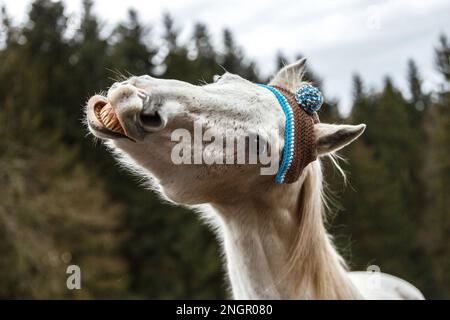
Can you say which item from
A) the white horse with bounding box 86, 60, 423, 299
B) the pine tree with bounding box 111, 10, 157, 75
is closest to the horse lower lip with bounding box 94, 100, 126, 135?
the white horse with bounding box 86, 60, 423, 299

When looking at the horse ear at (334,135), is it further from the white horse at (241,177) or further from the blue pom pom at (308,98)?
Answer: the blue pom pom at (308,98)

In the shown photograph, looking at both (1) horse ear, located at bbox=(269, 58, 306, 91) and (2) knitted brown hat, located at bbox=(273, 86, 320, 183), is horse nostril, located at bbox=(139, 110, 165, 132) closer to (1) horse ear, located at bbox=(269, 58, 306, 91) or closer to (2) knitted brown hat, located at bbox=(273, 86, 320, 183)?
(2) knitted brown hat, located at bbox=(273, 86, 320, 183)

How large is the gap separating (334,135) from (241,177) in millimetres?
491

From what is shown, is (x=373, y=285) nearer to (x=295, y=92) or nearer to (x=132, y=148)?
(x=295, y=92)

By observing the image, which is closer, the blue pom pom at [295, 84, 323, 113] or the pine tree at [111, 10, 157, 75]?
the blue pom pom at [295, 84, 323, 113]

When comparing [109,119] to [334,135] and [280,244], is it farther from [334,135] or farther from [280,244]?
[280,244]

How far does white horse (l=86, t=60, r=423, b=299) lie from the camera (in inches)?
89.3

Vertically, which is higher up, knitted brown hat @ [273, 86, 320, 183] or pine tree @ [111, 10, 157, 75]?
pine tree @ [111, 10, 157, 75]

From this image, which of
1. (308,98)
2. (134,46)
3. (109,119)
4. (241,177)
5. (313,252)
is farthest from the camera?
(134,46)

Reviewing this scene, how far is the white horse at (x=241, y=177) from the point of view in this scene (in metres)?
2.27

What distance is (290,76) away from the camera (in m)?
3.19

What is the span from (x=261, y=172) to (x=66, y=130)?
2137cm

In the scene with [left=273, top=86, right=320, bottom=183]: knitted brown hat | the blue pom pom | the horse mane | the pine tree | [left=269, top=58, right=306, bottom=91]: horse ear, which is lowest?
the horse mane

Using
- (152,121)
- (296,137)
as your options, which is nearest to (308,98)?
(296,137)
